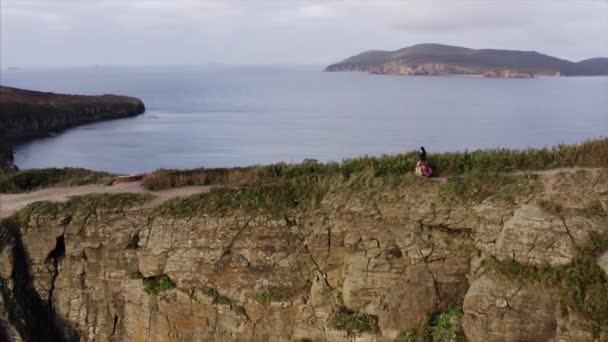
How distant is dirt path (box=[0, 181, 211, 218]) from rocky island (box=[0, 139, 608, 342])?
0.37ft

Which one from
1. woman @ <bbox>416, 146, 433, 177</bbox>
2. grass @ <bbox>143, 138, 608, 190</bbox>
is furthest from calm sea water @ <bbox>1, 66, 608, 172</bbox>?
woman @ <bbox>416, 146, 433, 177</bbox>

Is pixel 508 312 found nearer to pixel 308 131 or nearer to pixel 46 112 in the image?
pixel 308 131

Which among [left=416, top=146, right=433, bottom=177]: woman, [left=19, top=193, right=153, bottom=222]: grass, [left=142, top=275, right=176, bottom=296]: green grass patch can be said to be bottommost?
[left=142, top=275, right=176, bottom=296]: green grass patch

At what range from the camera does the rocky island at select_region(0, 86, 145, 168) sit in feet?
227

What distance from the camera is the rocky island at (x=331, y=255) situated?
13094 mm

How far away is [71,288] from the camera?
16.2 meters

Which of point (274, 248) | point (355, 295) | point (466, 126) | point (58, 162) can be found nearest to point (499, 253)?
point (355, 295)

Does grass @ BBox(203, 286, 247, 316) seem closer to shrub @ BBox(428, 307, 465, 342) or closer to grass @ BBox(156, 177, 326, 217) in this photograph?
grass @ BBox(156, 177, 326, 217)

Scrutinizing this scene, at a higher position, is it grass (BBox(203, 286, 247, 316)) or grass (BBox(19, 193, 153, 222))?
grass (BBox(19, 193, 153, 222))

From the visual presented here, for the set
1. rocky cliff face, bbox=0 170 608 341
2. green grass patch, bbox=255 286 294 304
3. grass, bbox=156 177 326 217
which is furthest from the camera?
grass, bbox=156 177 326 217

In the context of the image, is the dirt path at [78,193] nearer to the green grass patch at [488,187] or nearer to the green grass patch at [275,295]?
the green grass patch at [275,295]

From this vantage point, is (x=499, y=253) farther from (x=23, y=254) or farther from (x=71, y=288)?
(x=23, y=254)

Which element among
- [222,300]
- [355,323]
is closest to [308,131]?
[222,300]

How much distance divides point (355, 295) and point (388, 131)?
50.5m
